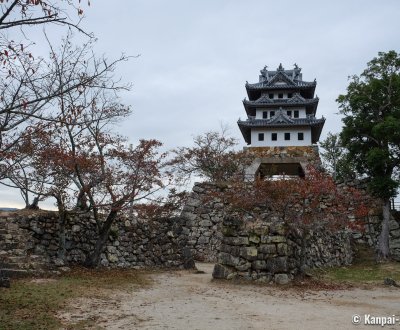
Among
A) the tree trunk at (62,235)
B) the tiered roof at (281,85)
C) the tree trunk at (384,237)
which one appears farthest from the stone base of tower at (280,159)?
the tree trunk at (62,235)

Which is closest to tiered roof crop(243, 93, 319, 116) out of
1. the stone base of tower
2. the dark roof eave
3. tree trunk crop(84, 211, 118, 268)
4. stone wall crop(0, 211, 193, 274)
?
the dark roof eave

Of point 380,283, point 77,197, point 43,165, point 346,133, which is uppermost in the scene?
point 346,133

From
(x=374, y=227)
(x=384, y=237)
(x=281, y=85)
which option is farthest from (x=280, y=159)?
(x=384, y=237)

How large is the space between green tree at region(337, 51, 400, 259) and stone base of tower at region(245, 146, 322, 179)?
788 cm

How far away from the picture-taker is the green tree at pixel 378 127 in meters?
17.3

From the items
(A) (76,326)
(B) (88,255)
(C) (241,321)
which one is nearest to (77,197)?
(B) (88,255)

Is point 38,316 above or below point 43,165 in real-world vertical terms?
below

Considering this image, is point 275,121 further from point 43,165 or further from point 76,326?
point 76,326

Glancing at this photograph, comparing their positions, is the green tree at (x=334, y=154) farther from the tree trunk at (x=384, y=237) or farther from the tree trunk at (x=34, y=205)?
the tree trunk at (x=34, y=205)

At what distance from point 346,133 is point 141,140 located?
11234mm

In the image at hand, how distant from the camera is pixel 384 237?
1728cm

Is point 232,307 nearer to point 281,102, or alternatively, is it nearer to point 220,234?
point 220,234

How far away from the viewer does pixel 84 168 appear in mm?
11000

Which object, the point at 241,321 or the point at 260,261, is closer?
the point at 241,321
